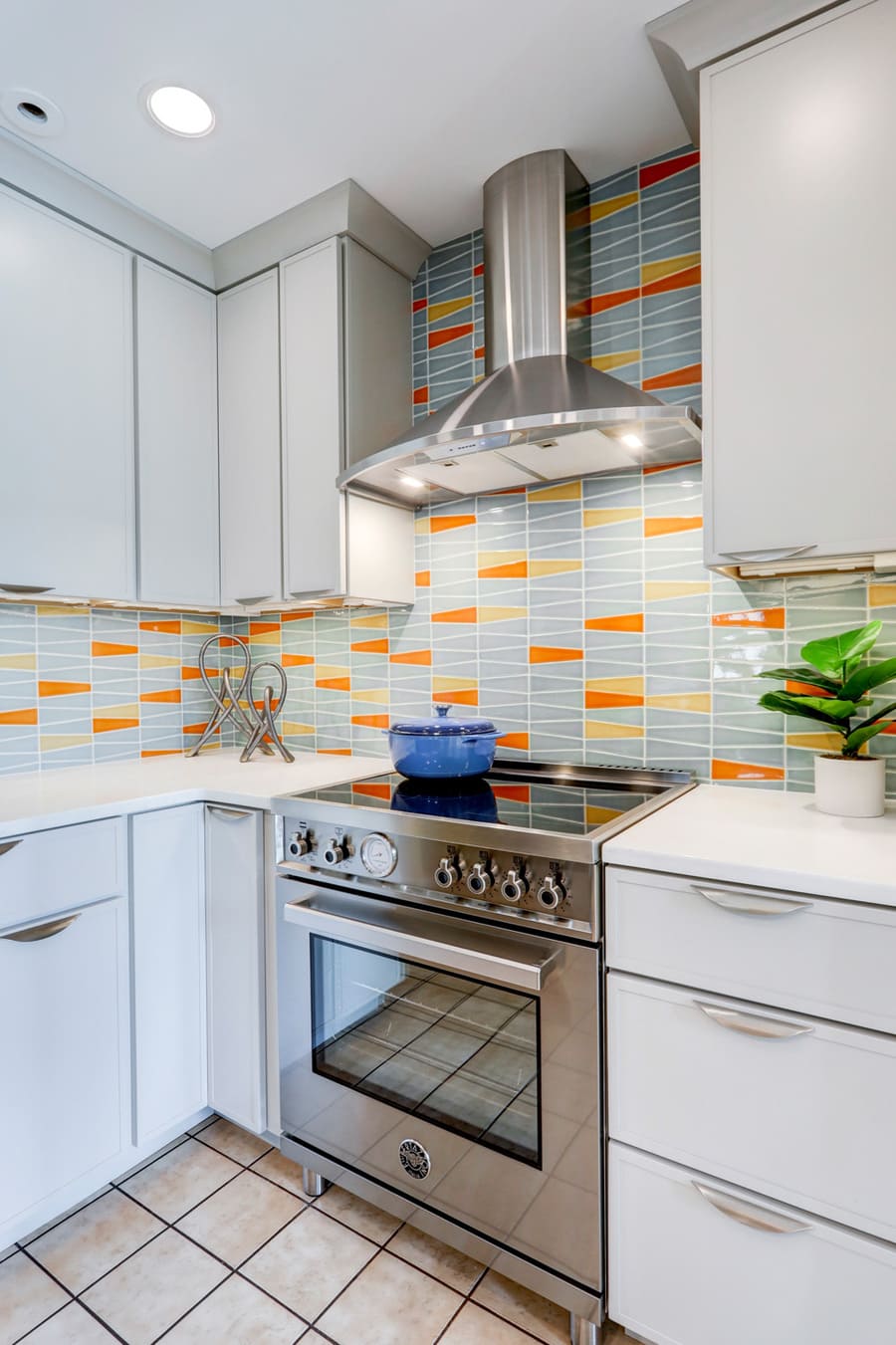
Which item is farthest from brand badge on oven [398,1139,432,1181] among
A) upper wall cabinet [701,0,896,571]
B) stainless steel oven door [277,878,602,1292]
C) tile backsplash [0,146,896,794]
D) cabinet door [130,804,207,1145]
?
upper wall cabinet [701,0,896,571]

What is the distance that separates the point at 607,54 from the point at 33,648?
7.08ft

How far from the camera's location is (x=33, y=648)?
2078 millimetres

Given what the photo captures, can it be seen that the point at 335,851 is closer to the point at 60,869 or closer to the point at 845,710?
the point at 60,869

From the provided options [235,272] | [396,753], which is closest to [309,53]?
[235,272]

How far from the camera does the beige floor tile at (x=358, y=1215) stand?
149cm

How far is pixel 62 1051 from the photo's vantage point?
58.2 inches

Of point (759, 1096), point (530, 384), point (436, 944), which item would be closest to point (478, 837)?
point (436, 944)

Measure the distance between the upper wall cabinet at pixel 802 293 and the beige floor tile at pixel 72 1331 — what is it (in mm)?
1887

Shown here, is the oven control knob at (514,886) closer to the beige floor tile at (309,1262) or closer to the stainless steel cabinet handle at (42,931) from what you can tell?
the beige floor tile at (309,1262)

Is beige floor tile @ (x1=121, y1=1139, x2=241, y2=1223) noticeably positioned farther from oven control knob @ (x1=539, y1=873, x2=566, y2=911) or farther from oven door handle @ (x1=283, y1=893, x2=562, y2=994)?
oven control knob @ (x1=539, y1=873, x2=566, y2=911)

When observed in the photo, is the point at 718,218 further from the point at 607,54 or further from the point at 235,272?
the point at 235,272

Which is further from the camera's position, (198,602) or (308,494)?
(198,602)

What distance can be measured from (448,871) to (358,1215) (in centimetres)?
90

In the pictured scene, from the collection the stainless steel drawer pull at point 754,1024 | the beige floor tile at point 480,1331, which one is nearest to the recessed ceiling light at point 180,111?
the stainless steel drawer pull at point 754,1024
